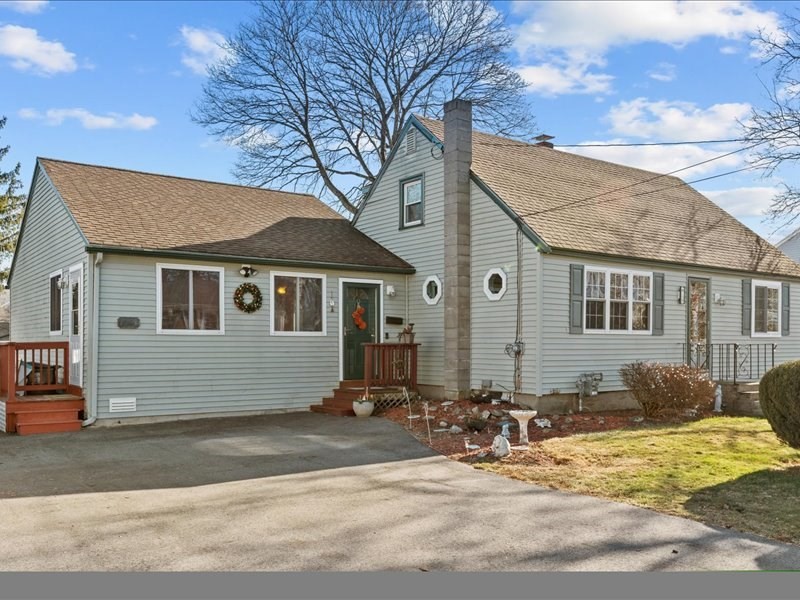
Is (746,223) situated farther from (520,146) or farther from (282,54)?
(282,54)

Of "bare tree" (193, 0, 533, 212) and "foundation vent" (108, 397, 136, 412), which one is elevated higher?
"bare tree" (193, 0, 533, 212)

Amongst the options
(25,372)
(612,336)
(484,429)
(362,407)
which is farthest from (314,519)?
(612,336)

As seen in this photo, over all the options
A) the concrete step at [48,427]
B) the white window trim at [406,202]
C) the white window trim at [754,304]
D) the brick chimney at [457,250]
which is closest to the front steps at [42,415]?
the concrete step at [48,427]

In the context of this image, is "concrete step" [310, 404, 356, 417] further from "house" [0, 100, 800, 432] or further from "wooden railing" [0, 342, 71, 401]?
"wooden railing" [0, 342, 71, 401]

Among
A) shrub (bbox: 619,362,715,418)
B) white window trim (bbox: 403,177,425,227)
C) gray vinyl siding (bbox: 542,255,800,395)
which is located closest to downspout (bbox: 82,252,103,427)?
white window trim (bbox: 403,177,425,227)

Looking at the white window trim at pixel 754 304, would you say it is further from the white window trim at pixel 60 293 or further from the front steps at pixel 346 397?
the white window trim at pixel 60 293

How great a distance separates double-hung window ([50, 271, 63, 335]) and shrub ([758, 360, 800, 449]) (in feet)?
39.2

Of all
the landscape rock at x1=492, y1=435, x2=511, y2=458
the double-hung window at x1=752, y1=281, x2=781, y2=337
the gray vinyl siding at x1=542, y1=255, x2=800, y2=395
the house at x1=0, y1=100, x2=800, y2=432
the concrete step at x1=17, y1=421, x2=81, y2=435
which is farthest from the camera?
the double-hung window at x1=752, y1=281, x2=781, y2=337

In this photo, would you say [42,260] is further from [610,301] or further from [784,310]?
[784,310]

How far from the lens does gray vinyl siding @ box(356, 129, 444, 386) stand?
14508 mm

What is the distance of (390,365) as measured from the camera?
1365 cm

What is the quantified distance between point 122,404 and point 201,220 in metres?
4.08

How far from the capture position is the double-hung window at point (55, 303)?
1361 cm

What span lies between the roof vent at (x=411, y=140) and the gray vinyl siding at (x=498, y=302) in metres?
2.20
